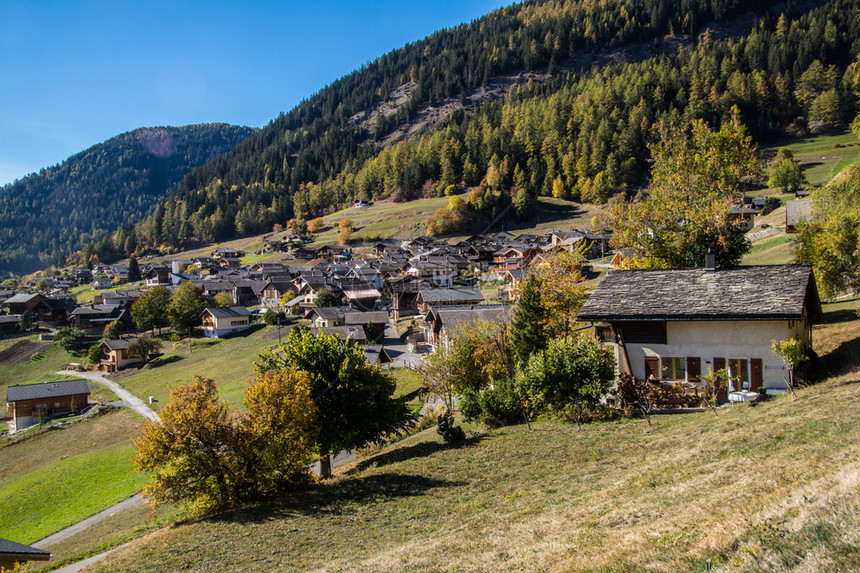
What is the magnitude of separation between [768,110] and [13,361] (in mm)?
201260

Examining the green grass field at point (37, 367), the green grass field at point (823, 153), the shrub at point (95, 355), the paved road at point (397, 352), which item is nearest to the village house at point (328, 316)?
the paved road at point (397, 352)

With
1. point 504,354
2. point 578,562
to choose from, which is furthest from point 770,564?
point 504,354

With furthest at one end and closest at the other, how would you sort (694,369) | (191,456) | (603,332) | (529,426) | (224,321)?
1. (224,321)
2. (603,332)
3. (529,426)
4. (694,369)
5. (191,456)

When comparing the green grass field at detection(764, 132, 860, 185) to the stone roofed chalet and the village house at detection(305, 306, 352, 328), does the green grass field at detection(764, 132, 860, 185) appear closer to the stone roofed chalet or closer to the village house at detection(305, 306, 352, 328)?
the village house at detection(305, 306, 352, 328)

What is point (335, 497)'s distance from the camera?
18.3 metres

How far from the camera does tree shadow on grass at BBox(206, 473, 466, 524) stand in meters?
16.8

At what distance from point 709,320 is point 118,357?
78162mm

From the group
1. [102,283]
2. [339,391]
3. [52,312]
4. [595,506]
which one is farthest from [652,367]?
[102,283]

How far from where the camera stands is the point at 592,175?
152375mm

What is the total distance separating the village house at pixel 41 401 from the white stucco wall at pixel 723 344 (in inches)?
2339

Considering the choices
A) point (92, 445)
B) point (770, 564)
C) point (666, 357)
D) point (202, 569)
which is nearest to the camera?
point (770, 564)

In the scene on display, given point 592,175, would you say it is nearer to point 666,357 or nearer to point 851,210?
point 851,210

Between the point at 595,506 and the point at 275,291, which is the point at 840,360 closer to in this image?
the point at 595,506

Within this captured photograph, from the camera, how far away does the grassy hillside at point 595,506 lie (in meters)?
6.87
